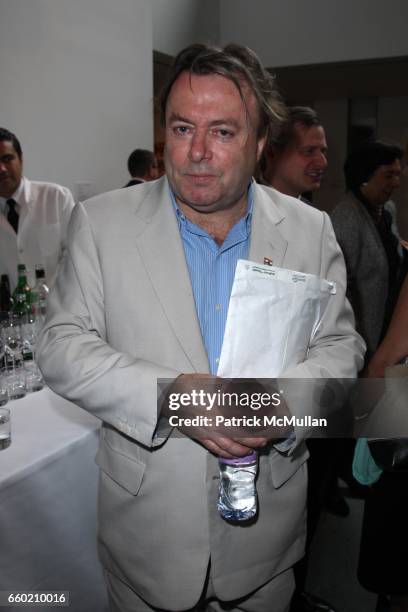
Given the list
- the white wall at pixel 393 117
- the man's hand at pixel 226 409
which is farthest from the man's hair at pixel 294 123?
the white wall at pixel 393 117

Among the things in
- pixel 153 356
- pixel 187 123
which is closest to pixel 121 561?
pixel 153 356

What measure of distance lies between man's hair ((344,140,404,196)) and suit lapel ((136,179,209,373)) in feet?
6.91

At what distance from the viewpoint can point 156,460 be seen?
115cm

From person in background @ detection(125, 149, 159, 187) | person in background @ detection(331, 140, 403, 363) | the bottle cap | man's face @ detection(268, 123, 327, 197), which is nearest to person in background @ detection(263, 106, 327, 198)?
man's face @ detection(268, 123, 327, 197)

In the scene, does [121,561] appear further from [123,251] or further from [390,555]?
[390,555]

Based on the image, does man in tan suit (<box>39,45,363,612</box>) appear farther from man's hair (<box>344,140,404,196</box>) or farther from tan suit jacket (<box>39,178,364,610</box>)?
man's hair (<box>344,140,404,196</box>)

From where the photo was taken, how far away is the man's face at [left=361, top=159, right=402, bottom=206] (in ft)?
9.89

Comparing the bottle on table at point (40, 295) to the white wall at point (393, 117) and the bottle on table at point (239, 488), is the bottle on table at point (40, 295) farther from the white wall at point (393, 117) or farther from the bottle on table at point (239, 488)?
the white wall at point (393, 117)

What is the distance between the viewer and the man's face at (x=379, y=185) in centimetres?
301

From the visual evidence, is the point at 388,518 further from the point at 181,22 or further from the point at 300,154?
the point at 181,22

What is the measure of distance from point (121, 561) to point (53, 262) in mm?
2542

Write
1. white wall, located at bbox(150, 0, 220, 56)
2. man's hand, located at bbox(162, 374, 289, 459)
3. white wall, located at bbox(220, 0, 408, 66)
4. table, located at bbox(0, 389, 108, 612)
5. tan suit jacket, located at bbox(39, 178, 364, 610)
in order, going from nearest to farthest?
1. man's hand, located at bbox(162, 374, 289, 459)
2. tan suit jacket, located at bbox(39, 178, 364, 610)
3. table, located at bbox(0, 389, 108, 612)
4. white wall, located at bbox(150, 0, 220, 56)
5. white wall, located at bbox(220, 0, 408, 66)

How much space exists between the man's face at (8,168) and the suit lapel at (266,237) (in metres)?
2.14

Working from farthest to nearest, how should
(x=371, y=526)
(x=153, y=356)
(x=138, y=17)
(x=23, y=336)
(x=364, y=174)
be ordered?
(x=138, y=17), (x=364, y=174), (x=23, y=336), (x=371, y=526), (x=153, y=356)
